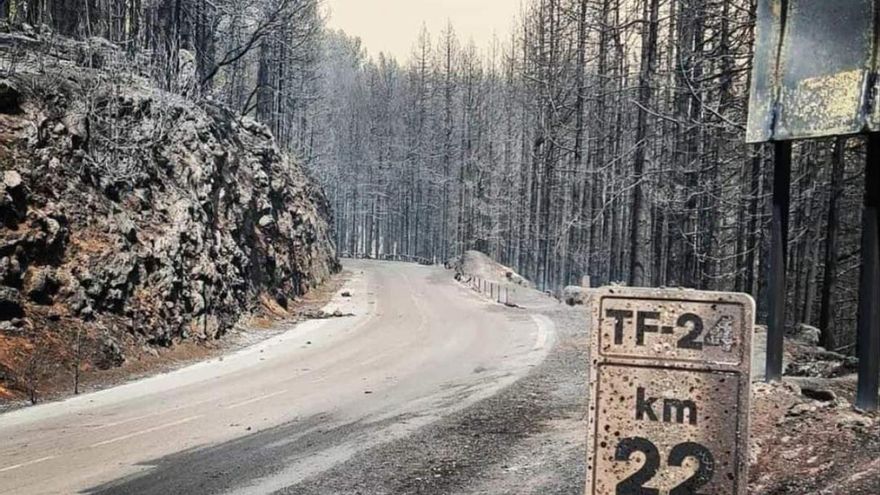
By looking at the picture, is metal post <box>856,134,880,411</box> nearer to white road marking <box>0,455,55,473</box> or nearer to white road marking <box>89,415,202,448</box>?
white road marking <box>89,415,202,448</box>

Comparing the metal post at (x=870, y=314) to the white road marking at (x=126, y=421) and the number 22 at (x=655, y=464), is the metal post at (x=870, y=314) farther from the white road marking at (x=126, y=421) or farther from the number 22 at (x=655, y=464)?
the white road marking at (x=126, y=421)

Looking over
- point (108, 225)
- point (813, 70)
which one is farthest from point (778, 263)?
point (108, 225)

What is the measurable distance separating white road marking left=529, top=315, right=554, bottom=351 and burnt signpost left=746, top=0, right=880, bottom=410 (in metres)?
11.1

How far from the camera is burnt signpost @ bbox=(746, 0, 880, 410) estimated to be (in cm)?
539

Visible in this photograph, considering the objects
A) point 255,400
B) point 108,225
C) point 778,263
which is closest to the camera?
point 778,263

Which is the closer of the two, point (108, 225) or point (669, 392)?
point (669, 392)

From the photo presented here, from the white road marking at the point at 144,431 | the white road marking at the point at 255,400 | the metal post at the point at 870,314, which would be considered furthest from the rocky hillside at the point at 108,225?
the metal post at the point at 870,314

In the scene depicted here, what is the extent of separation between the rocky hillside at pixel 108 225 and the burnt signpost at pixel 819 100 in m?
12.0

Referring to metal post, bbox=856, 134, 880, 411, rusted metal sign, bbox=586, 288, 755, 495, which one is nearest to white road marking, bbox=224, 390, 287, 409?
metal post, bbox=856, 134, 880, 411

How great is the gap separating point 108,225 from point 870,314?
1552cm

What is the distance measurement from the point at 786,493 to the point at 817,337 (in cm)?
1443

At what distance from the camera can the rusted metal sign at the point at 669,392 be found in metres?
2.64

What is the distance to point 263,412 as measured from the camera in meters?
10.5

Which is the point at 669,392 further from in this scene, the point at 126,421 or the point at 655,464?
the point at 126,421
